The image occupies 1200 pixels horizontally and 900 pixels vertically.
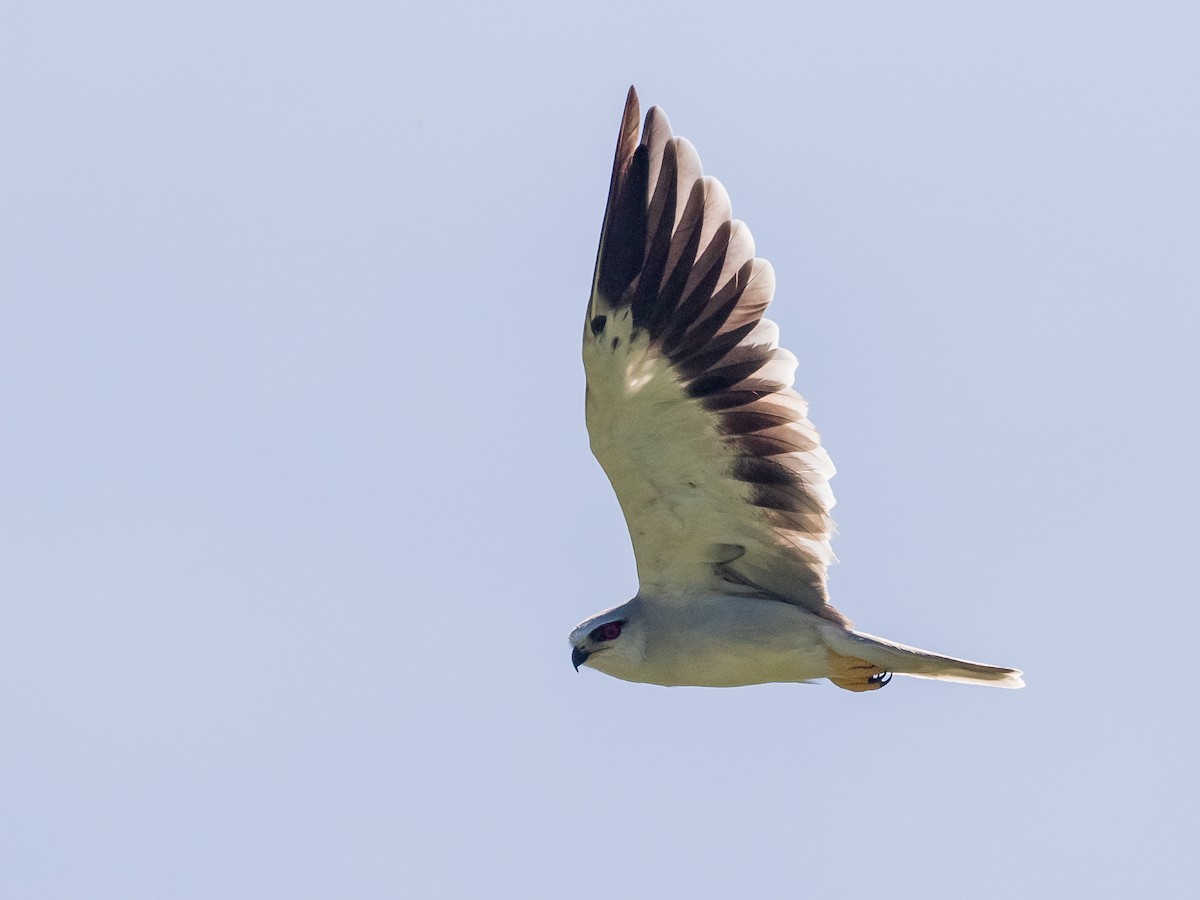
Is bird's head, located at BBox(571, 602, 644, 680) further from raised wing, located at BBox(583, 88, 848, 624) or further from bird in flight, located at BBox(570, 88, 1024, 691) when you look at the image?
raised wing, located at BBox(583, 88, 848, 624)

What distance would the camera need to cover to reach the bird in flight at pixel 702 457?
12.1 m

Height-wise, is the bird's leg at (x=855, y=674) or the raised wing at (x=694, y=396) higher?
the raised wing at (x=694, y=396)

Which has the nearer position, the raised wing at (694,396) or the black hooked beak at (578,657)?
the raised wing at (694,396)

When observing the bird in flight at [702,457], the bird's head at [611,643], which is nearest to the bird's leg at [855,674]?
the bird in flight at [702,457]

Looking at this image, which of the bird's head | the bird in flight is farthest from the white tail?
the bird's head

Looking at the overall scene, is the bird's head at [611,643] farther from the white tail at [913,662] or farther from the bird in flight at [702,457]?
the white tail at [913,662]

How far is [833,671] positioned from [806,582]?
617 millimetres

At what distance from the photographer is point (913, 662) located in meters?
13.0

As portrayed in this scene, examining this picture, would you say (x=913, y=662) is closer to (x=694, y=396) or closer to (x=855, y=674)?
(x=855, y=674)

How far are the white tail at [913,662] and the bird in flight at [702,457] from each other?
0.04 feet

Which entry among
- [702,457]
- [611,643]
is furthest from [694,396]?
[611,643]

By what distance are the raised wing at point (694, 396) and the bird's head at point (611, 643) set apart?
17.5 inches

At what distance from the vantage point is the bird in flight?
12086 mm

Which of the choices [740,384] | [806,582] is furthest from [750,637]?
[740,384]
